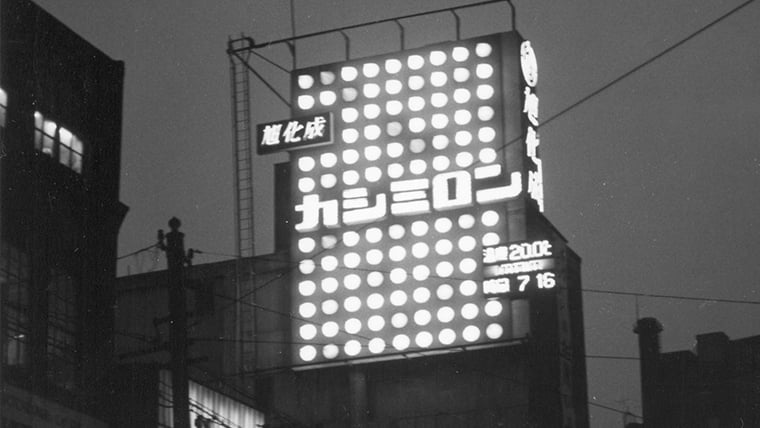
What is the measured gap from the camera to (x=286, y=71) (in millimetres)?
52062

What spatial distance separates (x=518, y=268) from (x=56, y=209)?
47.4 feet

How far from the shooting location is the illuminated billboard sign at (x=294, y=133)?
4962 cm

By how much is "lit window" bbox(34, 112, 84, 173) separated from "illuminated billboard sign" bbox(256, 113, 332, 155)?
38.9 ft

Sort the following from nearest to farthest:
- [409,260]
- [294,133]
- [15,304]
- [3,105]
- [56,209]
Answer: [15,304]
[3,105]
[56,209]
[409,260]
[294,133]

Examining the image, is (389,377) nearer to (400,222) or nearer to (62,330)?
(400,222)

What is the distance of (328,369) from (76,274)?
1277cm

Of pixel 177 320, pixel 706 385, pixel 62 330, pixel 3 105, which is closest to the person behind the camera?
pixel 177 320

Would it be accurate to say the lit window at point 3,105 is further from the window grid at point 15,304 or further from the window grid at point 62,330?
the window grid at point 62,330

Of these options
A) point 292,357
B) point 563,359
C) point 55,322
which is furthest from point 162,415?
point 563,359

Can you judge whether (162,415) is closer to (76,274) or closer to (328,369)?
(76,274)

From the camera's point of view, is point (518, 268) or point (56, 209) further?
point (518, 268)

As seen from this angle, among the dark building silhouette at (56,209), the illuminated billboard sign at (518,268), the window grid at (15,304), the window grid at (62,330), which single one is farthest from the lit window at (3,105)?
the illuminated billboard sign at (518,268)

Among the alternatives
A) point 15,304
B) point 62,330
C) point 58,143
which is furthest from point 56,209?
point 15,304

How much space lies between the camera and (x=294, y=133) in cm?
4994
